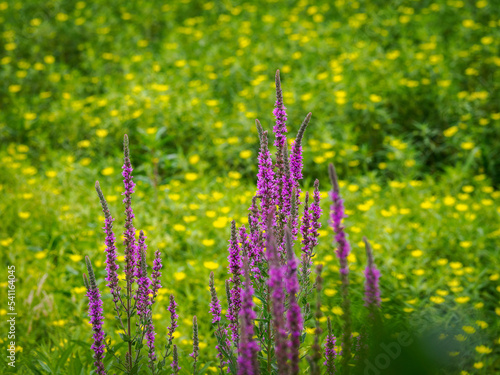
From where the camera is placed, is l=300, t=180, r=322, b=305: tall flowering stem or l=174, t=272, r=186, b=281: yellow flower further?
l=174, t=272, r=186, b=281: yellow flower

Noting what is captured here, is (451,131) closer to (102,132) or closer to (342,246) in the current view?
(102,132)

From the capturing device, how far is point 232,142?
218 inches

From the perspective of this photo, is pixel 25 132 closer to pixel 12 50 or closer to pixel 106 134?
pixel 106 134

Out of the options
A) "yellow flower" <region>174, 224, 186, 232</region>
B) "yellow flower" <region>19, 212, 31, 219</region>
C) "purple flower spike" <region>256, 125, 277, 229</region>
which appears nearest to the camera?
"purple flower spike" <region>256, 125, 277, 229</region>

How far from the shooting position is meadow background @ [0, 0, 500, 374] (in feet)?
11.6

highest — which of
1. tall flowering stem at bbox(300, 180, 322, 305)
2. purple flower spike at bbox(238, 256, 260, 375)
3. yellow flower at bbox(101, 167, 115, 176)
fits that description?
yellow flower at bbox(101, 167, 115, 176)

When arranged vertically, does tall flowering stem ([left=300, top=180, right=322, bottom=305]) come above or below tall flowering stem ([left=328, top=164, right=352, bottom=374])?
above

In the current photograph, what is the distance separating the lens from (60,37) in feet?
27.1

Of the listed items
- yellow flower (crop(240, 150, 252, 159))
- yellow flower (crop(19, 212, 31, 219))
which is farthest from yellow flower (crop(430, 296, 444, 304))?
yellow flower (crop(19, 212, 31, 219))

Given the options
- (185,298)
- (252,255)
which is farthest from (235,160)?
(252,255)

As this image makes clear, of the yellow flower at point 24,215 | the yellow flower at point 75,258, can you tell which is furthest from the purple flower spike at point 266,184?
the yellow flower at point 24,215

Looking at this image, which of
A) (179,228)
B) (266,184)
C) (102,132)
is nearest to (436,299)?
(266,184)

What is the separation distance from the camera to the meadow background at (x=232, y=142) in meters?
3.54

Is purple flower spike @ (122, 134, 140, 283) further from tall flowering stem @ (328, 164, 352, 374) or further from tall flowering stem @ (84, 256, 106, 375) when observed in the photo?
tall flowering stem @ (328, 164, 352, 374)
